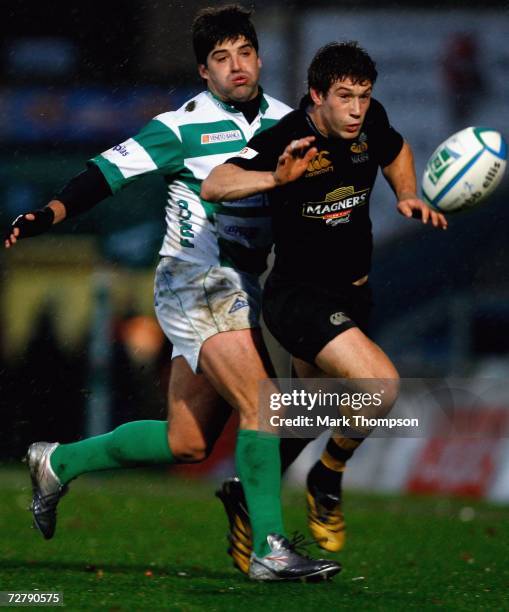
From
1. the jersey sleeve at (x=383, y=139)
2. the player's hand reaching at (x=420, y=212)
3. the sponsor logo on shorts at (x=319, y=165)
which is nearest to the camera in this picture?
the player's hand reaching at (x=420, y=212)

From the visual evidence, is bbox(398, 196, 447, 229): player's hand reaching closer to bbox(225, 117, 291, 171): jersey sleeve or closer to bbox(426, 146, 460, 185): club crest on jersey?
bbox(426, 146, 460, 185): club crest on jersey

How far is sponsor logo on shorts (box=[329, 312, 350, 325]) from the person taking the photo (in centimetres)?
615

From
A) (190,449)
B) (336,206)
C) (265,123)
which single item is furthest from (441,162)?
(190,449)

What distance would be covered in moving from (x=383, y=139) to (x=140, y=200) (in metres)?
10.1

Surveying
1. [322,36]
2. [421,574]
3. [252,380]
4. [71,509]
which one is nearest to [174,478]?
[71,509]

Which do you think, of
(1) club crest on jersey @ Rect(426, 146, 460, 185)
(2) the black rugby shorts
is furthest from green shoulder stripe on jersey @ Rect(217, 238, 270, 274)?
(1) club crest on jersey @ Rect(426, 146, 460, 185)

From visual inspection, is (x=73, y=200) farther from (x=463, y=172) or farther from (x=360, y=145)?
(x=463, y=172)

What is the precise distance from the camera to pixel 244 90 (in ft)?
21.4

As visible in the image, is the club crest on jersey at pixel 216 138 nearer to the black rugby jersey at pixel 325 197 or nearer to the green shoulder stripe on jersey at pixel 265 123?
the green shoulder stripe on jersey at pixel 265 123

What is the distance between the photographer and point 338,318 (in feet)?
20.3

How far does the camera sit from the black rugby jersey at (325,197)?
6.21 meters

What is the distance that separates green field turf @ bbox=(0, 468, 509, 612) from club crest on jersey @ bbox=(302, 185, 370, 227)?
1557 mm

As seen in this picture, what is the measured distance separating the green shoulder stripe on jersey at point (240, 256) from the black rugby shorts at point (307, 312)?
0.43 ft

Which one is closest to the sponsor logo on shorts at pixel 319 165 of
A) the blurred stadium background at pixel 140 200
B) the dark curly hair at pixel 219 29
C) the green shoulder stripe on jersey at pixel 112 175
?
the dark curly hair at pixel 219 29
